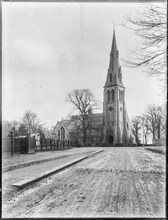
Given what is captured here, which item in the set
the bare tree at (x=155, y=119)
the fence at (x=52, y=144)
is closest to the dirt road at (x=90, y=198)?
the bare tree at (x=155, y=119)

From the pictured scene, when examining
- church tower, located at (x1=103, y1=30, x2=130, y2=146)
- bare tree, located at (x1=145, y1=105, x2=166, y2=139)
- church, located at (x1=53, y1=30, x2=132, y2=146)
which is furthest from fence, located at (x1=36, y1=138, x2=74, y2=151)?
bare tree, located at (x1=145, y1=105, x2=166, y2=139)

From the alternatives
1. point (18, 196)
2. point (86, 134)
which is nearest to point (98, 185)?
point (18, 196)

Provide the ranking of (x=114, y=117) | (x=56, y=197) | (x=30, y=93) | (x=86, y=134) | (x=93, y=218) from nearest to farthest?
1. (x=93, y=218)
2. (x=56, y=197)
3. (x=30, y=93)
4. (x=114, y=117)
5. (x=86, y=134)

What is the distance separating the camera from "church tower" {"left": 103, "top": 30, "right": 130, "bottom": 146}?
3.80 m

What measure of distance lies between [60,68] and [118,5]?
1.43 meters

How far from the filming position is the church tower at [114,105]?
3803 millimetres

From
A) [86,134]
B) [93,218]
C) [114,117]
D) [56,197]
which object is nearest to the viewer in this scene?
[93,218]

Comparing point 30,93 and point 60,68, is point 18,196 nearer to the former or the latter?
point 30,93

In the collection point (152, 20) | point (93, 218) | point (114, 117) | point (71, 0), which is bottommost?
point (93, 218)

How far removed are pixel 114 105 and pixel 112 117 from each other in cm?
73

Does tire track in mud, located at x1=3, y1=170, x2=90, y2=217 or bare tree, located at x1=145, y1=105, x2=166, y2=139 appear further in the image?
bare tree, located at x1=145, y1=105, x2=166, y2=139

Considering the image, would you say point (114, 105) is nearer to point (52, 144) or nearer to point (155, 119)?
point (155, 119)

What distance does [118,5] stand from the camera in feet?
11.2

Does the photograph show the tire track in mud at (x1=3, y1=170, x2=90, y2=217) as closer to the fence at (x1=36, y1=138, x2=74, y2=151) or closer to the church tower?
the church tower
